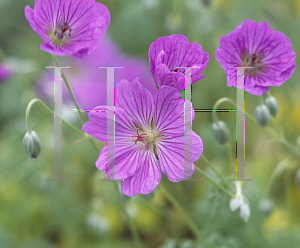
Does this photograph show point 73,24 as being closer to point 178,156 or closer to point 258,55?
point 178,156

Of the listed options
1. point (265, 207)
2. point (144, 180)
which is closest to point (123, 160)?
point (144, 180)

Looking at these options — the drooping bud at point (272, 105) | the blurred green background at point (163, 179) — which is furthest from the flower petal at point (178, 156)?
the blurred green background at point (163, 179)

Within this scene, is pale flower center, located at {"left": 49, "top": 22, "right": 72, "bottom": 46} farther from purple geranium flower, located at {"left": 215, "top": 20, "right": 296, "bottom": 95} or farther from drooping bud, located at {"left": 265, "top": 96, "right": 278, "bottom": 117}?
drooping bud, located at {"left": 265, "top": 96, "right": 278, "bottom": 117}

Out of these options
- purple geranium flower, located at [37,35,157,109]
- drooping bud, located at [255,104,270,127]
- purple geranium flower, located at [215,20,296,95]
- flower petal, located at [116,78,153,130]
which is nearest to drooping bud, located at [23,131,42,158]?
flower petal, located at [116,78,153,130]

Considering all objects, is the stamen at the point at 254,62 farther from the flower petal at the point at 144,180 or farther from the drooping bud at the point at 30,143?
the drooping bud at the point at 30,143

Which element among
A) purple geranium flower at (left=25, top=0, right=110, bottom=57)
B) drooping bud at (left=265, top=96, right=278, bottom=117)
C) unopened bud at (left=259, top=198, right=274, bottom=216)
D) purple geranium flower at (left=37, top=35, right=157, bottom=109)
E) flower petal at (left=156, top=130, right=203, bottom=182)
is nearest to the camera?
flower petal at (left=156, top=130, right=203, bottom=182)
